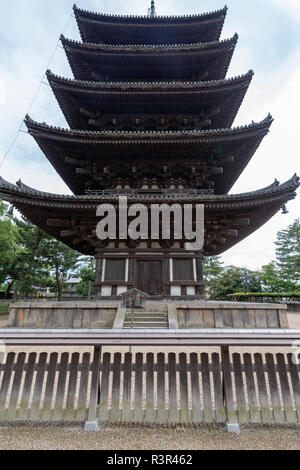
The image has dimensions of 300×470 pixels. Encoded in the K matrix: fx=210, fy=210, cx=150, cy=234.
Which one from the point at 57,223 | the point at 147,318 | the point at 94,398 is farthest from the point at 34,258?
the point at 94,398

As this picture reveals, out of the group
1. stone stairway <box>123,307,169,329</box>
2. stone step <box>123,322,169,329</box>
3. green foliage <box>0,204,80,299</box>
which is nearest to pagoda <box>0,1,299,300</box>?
stone stairway <box>123,307,169,329</box>

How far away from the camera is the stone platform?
709cm

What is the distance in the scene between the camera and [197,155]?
10.3 meters

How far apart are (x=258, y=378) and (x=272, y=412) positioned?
1.66 ft

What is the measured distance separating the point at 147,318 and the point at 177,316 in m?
1.05

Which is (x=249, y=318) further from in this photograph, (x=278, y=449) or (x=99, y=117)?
(x=99, y=117)

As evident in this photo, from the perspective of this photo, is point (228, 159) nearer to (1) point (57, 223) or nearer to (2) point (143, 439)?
(1) point (57, 223)

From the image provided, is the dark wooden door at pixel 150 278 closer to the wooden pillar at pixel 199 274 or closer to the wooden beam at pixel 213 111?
the wooden pillar at pixel 199 274

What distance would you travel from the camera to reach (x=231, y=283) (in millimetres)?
37625

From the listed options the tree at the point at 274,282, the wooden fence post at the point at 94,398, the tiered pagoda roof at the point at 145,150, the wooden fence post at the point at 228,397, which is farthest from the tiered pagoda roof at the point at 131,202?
the tree at the point at 274,282

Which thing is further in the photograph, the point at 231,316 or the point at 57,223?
the point at 57,223

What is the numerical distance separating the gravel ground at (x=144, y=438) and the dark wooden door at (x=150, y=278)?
6406 millimetres

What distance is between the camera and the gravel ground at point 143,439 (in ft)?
8.85

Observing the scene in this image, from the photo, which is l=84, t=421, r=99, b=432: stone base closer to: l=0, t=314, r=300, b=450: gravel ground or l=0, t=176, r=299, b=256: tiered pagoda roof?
l=0, t=314, r=300, b=450: gravel ground
